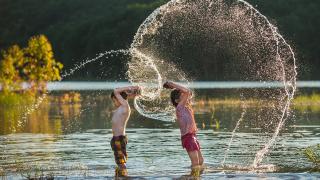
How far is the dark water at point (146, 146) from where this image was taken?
55.2 feet

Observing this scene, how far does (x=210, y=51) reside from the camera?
52.8 m

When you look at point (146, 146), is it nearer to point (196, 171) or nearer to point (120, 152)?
point (120, 152)

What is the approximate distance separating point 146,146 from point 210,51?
3048 cm

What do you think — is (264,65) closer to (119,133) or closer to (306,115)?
(306,115)

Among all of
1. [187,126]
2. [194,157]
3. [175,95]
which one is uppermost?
[175,95]

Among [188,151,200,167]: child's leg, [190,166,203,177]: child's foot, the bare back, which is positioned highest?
the bare back

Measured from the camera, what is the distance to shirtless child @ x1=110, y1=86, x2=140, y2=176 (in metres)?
16.9

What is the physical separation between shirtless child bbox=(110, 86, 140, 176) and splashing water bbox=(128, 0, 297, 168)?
1785 mm

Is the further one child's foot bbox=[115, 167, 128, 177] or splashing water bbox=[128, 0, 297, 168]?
splashing water bbox=[128, 0, 297, 168]

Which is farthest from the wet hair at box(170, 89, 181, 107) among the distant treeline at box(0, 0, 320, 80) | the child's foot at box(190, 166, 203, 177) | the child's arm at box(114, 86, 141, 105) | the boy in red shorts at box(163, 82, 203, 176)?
the distant treeline at box(0, 0, 320, 80)

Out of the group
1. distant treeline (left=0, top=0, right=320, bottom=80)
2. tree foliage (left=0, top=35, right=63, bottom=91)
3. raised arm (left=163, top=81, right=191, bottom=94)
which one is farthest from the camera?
distant treeline (left=0, top=0, right=320, bottom=80)

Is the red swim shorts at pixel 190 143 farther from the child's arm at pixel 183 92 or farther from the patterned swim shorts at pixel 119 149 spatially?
the patterned swim shorts at pixel 119 149

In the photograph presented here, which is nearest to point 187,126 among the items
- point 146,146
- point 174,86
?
point 174,86

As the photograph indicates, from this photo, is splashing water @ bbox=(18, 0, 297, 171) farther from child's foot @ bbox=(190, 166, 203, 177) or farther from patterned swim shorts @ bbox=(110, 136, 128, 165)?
patterned swim shorts @ bbox=(110, 136, 128, 165)
